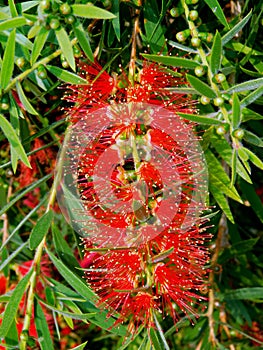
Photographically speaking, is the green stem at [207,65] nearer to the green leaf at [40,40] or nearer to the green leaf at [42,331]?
the green leaf at [40,40]

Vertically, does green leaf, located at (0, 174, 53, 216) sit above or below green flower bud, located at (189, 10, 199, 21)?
below

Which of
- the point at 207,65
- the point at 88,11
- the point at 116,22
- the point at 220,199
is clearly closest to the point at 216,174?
the point at 220,199

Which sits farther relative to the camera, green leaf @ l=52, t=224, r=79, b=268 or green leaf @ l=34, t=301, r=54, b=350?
green leaf @ l=52, t=224, r=79, b=268

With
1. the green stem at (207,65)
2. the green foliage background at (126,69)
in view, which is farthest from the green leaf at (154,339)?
the green stem at (207,65)

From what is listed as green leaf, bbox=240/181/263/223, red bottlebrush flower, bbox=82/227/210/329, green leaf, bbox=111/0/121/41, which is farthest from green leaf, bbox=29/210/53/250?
green leaf, bbox=240/181/263/223

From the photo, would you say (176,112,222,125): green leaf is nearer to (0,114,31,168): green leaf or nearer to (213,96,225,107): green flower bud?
(213,96,225,107): green flower bud

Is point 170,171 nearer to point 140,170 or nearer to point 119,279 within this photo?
point 140,170
